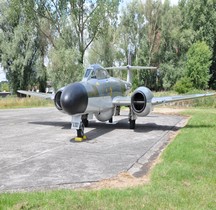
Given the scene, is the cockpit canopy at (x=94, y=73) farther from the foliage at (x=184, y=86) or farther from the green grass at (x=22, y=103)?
the foliage at (x=184, y=86)

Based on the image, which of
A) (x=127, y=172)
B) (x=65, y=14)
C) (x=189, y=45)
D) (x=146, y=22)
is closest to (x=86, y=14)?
(x=65, y=14)

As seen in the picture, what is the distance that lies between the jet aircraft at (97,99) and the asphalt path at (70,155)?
75 cm

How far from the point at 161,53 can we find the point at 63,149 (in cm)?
3861

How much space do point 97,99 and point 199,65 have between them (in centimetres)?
3396

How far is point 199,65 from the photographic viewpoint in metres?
42.4

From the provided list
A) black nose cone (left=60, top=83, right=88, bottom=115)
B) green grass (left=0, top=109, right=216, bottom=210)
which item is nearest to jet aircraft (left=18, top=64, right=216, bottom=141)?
black nose cone (left=60, top=83, right=88, bottom=115)

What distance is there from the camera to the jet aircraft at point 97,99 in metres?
9.73

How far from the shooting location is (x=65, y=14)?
36781 millimetres

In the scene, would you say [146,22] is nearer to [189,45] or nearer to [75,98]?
[189,45]

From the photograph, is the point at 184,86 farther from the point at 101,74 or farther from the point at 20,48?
the point at 101,74

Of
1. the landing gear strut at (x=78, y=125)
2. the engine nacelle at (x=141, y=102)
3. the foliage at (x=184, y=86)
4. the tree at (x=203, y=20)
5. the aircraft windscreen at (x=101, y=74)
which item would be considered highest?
the tree at (x=203, y=20)

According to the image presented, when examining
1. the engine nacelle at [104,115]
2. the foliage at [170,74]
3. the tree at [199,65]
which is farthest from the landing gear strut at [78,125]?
the foliage at [170,74]

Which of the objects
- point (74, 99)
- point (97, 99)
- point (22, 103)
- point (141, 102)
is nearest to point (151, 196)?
point (74, 99)

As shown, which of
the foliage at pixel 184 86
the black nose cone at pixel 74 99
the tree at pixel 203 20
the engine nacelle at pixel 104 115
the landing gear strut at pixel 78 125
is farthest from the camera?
the tree at pixel 203 20
